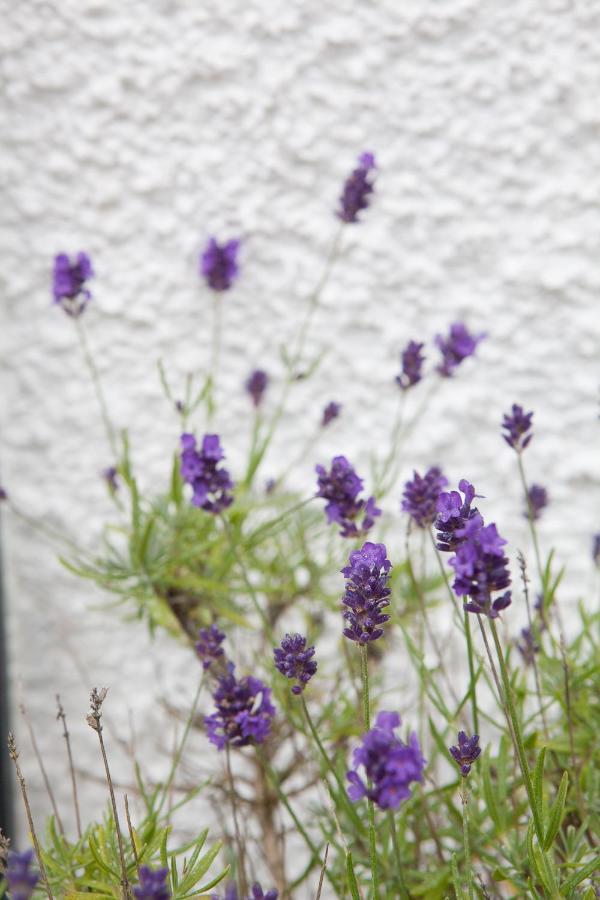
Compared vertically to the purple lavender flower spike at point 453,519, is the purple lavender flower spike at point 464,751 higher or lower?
lower

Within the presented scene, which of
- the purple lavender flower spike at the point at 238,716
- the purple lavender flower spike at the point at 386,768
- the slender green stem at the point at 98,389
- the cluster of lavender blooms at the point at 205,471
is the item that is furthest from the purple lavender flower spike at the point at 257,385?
the purple lavender flower spike at the point at 386,768

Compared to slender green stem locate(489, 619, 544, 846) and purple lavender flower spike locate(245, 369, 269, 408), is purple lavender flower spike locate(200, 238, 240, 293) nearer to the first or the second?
purple lavender flower spike locate(245, 369, 269, 408)

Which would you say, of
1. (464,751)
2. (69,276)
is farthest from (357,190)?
(464,751)

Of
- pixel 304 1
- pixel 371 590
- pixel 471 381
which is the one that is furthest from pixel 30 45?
pixel 371 590

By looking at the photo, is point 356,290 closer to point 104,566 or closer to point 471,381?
point 471,381

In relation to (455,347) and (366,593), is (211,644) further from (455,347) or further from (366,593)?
(455,347)

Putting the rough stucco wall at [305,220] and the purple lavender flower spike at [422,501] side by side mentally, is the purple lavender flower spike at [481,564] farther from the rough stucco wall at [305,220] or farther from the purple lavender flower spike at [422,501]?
the rough stucco wall at [305,220]
